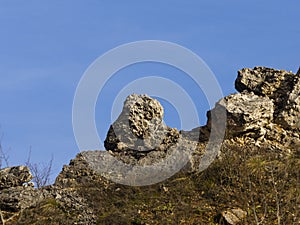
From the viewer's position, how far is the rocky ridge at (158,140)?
34.2 metres

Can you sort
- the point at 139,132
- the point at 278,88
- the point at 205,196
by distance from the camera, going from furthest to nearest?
the point at 278,88, the point at 139,132, the point at 205,196

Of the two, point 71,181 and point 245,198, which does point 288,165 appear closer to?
point 245,198

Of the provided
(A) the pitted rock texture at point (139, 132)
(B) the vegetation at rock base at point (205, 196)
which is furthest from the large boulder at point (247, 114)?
(A) the pitted rock texture at point (139, 132)

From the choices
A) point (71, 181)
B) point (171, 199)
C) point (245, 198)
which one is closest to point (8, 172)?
point (71, 181)

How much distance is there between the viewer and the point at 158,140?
38.6m

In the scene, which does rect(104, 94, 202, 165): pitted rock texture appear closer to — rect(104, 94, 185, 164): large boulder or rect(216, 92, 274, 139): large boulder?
rect(104, 94, 185, 164): large boulder

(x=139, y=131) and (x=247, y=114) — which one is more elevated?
(x=139, y=131)

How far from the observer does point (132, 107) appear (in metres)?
39.4

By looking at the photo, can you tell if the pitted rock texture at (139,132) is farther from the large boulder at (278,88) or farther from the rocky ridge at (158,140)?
the large boulder at (278,88)

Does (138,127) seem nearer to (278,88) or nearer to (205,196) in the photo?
(205,196)

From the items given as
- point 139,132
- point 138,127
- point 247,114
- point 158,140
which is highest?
point 138,127

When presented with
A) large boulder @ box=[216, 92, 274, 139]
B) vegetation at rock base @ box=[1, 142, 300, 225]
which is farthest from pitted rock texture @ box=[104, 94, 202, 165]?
vegetation at rock base @ box=[1, 142, 300, 225]

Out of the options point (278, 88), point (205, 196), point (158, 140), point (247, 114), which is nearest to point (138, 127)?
point (158, 140)

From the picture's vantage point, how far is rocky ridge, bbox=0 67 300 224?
112 ft
